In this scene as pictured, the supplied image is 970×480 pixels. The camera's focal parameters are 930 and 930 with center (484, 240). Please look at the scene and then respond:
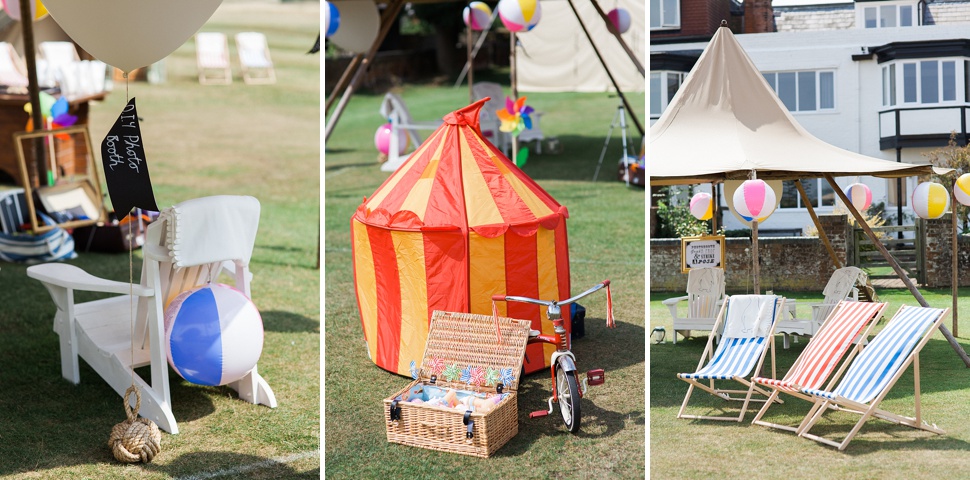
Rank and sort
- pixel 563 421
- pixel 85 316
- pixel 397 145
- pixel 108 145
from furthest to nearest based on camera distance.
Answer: pixel 397 145 → pixel 85 316 → pixel 563 421 → pixel 108 145

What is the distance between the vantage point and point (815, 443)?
5.23m

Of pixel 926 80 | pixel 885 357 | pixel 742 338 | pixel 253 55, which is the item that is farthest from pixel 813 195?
pixel 253 55

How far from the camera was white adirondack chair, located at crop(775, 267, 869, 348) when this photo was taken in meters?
7.05

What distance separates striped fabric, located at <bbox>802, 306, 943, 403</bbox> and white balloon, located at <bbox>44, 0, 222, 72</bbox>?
3943 mm

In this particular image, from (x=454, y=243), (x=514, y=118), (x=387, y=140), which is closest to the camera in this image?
(x=454, y=243)

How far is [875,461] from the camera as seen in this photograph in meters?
4.91

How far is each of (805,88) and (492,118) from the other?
296 inches

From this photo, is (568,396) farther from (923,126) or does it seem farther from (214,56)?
(214,56)

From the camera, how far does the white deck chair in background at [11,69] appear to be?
37.0 feet

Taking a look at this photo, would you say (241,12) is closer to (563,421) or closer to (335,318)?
(335,318)

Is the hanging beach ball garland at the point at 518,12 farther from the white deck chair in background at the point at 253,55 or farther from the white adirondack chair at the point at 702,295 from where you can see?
the white deck chair in background at the point at 253,55

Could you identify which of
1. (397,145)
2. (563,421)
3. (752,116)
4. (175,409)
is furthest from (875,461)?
(397,145)

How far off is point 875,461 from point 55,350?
553 cm

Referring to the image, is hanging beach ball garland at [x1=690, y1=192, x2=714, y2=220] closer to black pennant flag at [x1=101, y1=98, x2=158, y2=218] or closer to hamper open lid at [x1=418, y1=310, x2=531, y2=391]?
hamper open lid at [x1=418, y1=310, x2=531, y2=391]
